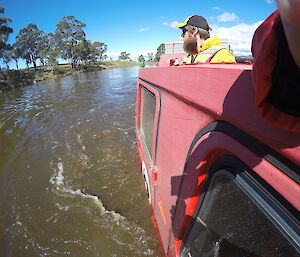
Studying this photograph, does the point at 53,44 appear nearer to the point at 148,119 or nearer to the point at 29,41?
the point at 29,41

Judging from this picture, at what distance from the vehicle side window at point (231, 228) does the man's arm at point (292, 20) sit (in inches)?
26.9

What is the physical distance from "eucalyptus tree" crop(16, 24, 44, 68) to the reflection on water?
69.8 meters

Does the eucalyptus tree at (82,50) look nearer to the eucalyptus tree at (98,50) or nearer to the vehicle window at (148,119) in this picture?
the eucalyptus tree at (98,50)

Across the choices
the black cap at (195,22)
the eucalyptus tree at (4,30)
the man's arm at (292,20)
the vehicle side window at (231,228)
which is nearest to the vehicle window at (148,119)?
the black cap at (195,22)

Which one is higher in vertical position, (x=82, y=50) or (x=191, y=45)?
(x=191, y=45)

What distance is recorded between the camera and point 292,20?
0.47 meters

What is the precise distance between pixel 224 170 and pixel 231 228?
413 mm

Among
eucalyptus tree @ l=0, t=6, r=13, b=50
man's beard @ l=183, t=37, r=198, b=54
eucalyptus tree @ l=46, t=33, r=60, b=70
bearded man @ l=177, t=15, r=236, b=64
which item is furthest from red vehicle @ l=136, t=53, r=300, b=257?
eucalyptus tree @ l=46, t=33, r=60, b=70

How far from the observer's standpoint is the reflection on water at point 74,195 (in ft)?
11.3

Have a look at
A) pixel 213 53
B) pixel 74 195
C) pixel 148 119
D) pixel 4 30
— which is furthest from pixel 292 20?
pixel 4 30

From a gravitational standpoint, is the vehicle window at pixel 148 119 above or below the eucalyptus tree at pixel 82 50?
above

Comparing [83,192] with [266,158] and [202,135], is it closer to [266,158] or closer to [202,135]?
[202,135]

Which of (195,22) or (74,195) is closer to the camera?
(195,22)

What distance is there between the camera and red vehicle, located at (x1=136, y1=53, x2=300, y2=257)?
2.64ft
